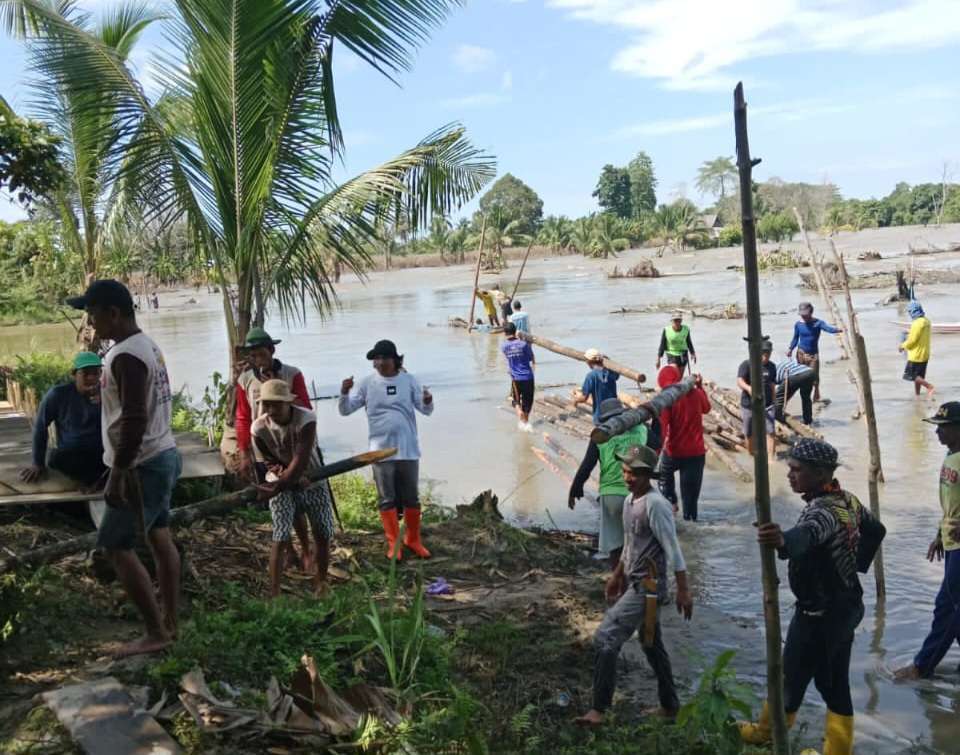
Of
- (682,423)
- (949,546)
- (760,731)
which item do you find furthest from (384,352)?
(949,546)

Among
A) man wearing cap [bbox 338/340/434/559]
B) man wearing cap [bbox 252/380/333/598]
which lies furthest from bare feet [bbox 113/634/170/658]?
man wearing cap [bbox 338/340/434/559]

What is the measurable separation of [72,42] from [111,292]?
16.3 feet

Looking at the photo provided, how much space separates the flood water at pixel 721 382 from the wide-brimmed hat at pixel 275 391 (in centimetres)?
318

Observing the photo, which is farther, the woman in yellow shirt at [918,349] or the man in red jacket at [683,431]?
the woman in yellow shirt at [918,349]

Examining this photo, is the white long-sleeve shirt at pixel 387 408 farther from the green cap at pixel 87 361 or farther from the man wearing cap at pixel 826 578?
the man wearing cap at pixel 826 578

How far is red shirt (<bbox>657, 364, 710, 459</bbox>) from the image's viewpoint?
28.8 ft

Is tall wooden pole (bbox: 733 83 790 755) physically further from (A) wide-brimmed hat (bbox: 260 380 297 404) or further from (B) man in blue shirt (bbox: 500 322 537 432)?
(B) man in blue shirt (bbox: 500 322 537 432)

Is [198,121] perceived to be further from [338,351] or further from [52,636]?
[338,351]

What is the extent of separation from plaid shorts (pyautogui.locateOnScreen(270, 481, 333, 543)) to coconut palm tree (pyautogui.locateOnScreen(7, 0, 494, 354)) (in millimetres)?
2777

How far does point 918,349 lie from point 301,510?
454 inches

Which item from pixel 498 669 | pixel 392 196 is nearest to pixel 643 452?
pixel 498 669

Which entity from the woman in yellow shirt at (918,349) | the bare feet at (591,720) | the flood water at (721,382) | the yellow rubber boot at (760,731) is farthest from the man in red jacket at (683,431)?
the woman in yellow shirt at (918,349)

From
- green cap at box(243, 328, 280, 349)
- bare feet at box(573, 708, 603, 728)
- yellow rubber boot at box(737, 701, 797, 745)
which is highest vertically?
green cap at box(243, 328, 280, 349)

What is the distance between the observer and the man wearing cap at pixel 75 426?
6.48 metres
